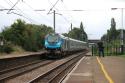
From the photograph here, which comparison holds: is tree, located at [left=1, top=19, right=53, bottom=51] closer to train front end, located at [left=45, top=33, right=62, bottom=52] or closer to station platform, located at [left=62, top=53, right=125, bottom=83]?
train front end, located at [left=45, top=33, right=62, bottom=52]

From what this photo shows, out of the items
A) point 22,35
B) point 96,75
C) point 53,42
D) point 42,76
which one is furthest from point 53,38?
point 22,35

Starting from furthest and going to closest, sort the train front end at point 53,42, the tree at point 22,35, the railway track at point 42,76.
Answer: the tree at point 22,35 → the train front end at point 53,42 → the railway track at point 42,76

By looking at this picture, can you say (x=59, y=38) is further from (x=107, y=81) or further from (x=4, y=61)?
(x=107, y=81)

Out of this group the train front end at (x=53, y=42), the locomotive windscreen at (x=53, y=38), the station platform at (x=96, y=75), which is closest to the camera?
the station platform at (x=96, y=75)

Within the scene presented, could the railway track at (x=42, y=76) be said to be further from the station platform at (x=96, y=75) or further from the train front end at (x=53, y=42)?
the train front end at (x=53, y=42)

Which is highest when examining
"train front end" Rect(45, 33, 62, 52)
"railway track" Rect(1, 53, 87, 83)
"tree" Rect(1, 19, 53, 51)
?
"tree" Rect(1, 19, 53, 51)

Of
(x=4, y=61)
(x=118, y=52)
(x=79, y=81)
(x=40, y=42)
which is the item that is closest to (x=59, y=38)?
(x=118, y=52)

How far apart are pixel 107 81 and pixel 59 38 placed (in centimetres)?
A: 3131

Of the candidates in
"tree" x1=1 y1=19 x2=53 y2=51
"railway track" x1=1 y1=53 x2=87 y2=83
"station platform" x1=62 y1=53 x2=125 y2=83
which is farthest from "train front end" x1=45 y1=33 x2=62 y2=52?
"tree" x1=1 y1=19 x2=53 y2=51

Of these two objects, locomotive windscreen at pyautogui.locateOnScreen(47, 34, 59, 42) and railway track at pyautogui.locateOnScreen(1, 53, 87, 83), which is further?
locomotive windscreen at pyautogui.locateOnScreen(47, 34, 59, 42)

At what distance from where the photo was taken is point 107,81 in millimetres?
19328

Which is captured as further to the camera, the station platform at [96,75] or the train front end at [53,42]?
the train front end at [53,42]

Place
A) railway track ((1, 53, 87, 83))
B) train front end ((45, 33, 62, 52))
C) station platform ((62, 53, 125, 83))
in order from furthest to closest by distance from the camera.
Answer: train front end ((45, 33, 62, 52))
railway track ((1, 53, 87, 83))
station platform ((62, 53, 125, 83))

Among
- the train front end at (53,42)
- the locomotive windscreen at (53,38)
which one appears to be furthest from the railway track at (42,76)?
the locomotive windscreen at (53,38)
